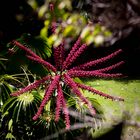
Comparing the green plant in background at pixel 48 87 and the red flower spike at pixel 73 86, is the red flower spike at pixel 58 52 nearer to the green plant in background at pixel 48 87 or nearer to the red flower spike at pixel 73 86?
the green plant in background at pixel 48 87

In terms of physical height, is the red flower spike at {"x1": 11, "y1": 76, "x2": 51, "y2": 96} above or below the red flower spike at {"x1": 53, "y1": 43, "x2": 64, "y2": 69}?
below

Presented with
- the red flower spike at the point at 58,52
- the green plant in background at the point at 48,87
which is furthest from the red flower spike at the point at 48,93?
the red flower spike at the point at 58,52

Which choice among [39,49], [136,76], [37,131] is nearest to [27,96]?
[37,131]

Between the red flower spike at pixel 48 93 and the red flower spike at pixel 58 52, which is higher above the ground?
the red flower spike at pixel 58 52

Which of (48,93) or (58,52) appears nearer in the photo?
(48,93)

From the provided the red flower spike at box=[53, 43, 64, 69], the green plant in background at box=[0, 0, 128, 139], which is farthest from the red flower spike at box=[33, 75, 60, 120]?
the red flower spike at box=[53, 43, 64, 69]

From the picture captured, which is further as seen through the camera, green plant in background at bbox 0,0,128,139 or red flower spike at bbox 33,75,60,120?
green plant in background at bbox 0,0,128,139

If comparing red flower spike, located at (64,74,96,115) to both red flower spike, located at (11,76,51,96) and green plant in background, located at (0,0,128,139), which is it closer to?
green plant in background, located at (0,0,128,139)

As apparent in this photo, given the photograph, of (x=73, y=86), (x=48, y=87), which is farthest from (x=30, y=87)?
(x=73, y=86)

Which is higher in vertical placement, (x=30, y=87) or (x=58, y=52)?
(x=58, y=52)

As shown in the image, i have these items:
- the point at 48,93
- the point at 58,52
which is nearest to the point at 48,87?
the point at 48,93

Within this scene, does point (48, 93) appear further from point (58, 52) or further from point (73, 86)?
point (58, 52)
